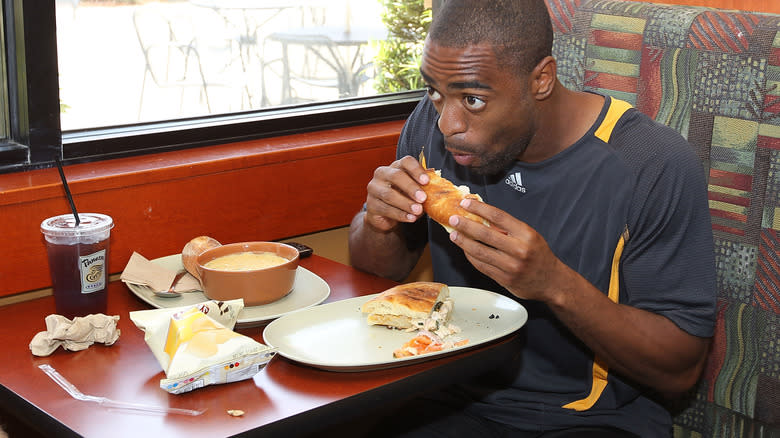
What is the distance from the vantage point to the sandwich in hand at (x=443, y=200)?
1652 mm

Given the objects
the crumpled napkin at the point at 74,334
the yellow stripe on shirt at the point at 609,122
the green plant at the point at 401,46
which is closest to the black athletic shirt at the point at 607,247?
the yellow stripe on shirt at the point at 609,122

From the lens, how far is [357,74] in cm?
299

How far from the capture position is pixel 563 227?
5.86 ft

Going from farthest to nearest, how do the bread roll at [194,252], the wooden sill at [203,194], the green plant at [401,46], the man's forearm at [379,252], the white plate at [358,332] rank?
the green plant at [401,46] < the man's forearm at [379,252] < the wooden sill at [203,194] < the bread roll at [194,252] < the white plate at [358,332]

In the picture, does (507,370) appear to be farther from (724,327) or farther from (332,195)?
(332,195)

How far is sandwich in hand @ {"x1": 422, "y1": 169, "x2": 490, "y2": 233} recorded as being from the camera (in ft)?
5.42

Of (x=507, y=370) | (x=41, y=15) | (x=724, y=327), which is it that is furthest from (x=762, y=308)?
(x=41, y=15)

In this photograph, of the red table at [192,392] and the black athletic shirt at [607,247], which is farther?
the black athletic shirt at [607,247]

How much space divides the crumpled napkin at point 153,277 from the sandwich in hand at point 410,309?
40 centimetres

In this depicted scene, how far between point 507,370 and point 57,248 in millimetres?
964

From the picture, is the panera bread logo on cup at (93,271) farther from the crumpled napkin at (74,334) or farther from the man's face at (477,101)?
the man's face at (477,101)

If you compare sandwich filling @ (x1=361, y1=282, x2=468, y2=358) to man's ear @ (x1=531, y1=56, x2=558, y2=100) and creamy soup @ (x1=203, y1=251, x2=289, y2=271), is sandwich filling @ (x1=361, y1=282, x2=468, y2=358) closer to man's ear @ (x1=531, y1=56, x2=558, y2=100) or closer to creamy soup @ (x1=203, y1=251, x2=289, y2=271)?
creamy soup @ (x1=203, y1=251, x2=289, y2=271)

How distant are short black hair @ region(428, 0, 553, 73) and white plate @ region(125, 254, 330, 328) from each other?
1.91 feet

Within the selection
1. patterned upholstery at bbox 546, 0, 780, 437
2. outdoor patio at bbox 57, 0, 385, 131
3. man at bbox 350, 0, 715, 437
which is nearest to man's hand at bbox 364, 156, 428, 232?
man at bbox 350, 0, 715, 437
